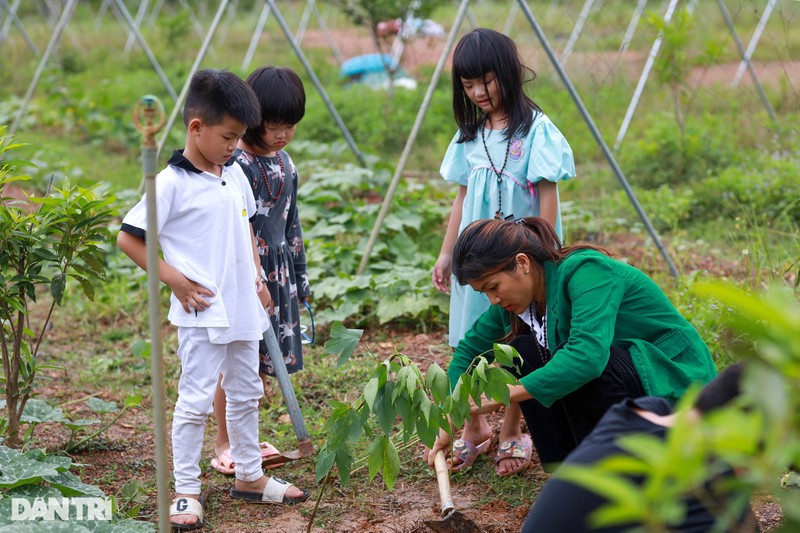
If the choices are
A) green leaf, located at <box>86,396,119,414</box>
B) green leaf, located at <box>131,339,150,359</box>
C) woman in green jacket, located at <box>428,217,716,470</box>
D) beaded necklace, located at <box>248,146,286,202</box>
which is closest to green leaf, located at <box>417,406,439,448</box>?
woman in green jacket, located at <box>428,217,716,470</box>

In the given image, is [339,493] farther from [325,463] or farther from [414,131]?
[414,131]

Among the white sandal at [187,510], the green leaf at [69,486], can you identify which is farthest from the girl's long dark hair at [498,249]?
the green leaf at [69,486]

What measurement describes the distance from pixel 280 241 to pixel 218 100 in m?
0.72

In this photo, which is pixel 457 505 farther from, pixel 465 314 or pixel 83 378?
pixel 83 378

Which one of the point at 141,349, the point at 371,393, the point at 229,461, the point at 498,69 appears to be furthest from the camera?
the point at 141,349

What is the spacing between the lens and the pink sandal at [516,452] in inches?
109

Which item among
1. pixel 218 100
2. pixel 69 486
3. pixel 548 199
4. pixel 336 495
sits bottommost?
pixel 336 495

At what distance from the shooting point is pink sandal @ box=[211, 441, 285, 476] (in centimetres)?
285

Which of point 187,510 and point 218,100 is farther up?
point 218,100

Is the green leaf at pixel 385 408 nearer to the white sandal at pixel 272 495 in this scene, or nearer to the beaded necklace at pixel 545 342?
the beaded necklace at pixel 545 342

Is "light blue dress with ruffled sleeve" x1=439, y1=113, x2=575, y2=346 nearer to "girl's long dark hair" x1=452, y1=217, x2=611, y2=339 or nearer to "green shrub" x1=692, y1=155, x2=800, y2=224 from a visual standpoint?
"girl's long dark hair" x1=452, y1=217, x2=611, y2=339

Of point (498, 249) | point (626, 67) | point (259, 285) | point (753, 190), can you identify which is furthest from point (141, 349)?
point (626, 67)

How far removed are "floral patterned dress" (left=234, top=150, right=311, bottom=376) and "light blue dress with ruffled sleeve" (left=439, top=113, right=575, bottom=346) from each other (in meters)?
0.57

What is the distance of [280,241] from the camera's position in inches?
117
